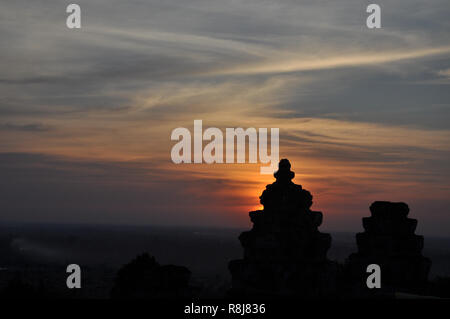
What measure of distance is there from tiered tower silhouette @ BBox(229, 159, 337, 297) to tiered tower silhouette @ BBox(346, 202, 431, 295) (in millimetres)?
5050

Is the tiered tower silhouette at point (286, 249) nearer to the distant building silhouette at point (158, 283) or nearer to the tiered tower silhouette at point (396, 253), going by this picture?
the distant building silhouette at point (158, 283)

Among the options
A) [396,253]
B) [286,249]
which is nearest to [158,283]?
[286,249]

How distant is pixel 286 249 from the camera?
3359 centimetres

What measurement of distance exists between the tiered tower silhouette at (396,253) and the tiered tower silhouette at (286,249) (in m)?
5.05

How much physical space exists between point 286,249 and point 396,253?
7897 mm

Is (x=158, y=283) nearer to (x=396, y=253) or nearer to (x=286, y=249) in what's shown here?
(x=286, y=249)

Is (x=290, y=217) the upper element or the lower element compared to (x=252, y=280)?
upper

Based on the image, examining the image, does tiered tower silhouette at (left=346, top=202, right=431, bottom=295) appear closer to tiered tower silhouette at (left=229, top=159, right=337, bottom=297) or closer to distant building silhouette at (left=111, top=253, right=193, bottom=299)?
tiered tower silhouette at (left=229, top=159, right=337, bottom=297)

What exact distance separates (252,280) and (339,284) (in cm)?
452

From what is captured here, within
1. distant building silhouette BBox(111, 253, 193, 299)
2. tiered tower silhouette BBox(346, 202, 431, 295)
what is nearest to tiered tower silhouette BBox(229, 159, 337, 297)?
distant building silhouette BBox(111, 253, 193, 299)
